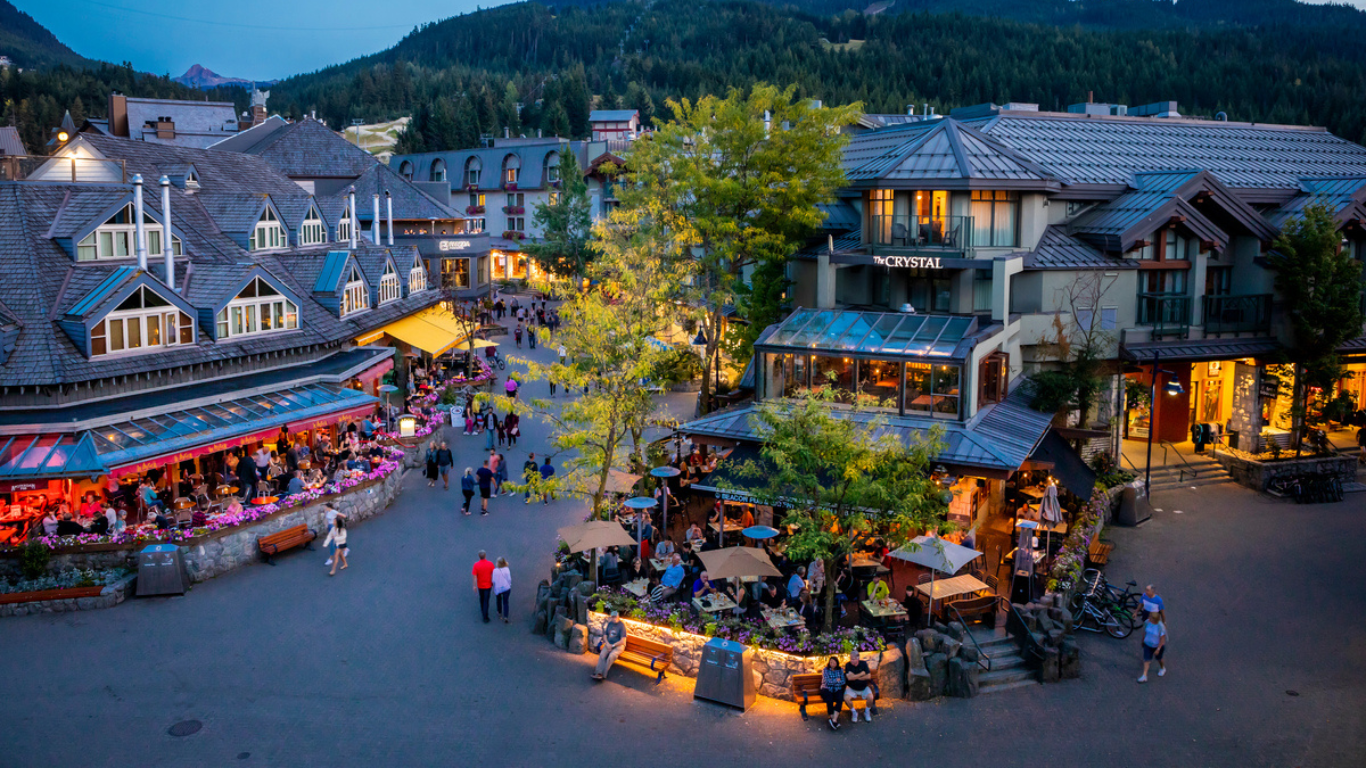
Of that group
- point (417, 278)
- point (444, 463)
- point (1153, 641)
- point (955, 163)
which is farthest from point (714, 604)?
point (417, 278)

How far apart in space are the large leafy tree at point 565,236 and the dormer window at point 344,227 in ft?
81.9

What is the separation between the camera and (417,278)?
45562 millimetres

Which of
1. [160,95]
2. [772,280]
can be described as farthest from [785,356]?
[160,95]

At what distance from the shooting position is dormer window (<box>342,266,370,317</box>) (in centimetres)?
3534

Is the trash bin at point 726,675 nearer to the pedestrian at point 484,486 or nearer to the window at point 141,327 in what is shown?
the pedestrian at point 484,486

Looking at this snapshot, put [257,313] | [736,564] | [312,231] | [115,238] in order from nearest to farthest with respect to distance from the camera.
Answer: [736,564], [115,238], [257,313], [312,231]

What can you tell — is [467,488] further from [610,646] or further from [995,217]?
[995,217]

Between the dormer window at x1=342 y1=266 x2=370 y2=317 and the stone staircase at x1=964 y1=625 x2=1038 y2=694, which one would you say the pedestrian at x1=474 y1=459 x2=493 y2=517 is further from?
the stone staircase at x1=964 y1=625 x2=1038 y2=694

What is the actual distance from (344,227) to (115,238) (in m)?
18.8

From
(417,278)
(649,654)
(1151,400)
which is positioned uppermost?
(417,278)

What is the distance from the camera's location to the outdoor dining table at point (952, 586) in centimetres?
1961

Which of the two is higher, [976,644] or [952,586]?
[952,586]

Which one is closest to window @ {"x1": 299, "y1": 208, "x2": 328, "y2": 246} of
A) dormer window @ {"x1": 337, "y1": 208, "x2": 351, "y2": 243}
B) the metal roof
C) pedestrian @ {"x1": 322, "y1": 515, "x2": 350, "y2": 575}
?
dormer window @ {"x1": 337, "y1": 208, "x2": 351, "y2": 243}

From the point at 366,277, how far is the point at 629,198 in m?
10.6
